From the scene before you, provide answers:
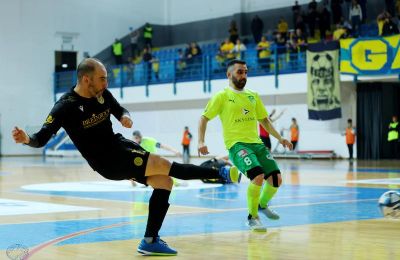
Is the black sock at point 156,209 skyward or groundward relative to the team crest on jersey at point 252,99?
groundward

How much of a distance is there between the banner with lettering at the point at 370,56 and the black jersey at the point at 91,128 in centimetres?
2529

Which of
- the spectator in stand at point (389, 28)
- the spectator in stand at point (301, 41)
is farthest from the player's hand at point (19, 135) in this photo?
the spectator in stand at point (301, 41)

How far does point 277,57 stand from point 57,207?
24741mm

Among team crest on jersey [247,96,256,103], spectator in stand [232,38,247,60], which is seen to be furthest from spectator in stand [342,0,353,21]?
team crest on jersey [247,96,256,103]

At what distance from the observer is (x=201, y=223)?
10.8 m

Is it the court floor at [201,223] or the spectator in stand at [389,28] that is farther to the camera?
the spectator in stand at [389,28]

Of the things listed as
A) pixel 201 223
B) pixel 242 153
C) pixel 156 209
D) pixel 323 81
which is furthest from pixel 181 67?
pixel 156 209

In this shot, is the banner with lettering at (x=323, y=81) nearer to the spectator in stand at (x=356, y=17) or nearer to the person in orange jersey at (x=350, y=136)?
the person in orange jersey at (x=350, y=136)

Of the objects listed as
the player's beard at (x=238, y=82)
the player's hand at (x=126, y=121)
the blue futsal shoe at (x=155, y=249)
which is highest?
the player's beard at (x=238, y=82)

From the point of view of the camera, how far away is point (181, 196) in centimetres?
1598

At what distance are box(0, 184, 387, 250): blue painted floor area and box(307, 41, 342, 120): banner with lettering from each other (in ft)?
56.3

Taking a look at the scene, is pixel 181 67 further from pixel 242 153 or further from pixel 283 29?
pixel 242 153

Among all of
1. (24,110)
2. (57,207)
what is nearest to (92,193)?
(57,207)

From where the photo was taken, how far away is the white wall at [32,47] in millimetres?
46312
